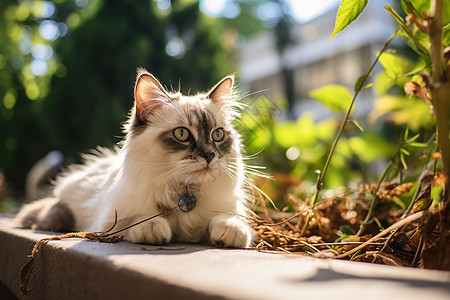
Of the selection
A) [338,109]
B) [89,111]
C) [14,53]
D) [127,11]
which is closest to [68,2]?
[14,53]

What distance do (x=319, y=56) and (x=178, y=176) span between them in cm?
1538

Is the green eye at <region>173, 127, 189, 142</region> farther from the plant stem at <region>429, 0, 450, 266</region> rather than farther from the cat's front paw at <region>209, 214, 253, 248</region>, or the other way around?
the plant stem at <region>429, 0, 450, 266</region>

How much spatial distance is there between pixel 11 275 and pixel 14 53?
12.9m

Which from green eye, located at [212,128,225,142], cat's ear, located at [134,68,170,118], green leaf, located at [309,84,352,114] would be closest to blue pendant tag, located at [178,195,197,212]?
green eye, located at [212,128,225,142]

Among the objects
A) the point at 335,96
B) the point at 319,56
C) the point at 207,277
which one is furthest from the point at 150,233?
the point at 319,56

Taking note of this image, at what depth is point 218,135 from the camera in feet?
5.42

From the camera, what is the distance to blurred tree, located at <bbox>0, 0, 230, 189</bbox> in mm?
6746

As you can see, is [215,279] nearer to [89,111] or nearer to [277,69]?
[89,111]

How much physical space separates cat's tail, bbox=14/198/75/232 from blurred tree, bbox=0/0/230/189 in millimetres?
4367

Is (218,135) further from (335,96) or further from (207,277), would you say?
(207,277)

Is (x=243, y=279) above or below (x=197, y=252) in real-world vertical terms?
above

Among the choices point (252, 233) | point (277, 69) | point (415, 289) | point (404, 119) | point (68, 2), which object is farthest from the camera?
point (277, 69)

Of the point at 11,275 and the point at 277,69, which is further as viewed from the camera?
the point at 277,69

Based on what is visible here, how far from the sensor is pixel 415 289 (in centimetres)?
62
